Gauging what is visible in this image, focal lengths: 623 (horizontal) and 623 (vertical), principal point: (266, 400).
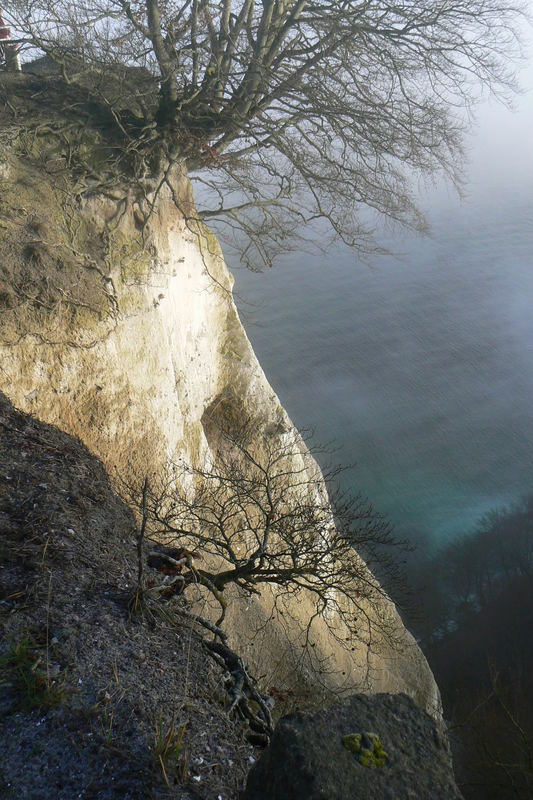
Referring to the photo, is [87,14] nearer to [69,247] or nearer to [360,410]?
[69,247]

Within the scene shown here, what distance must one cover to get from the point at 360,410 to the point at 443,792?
2582 cm

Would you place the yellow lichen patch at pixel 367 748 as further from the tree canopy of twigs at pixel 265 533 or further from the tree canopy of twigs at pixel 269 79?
the tree canopy of twigs at pixel 269 79

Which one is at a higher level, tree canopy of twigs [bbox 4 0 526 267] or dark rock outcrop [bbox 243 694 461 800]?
tree canopy of twigs [bbox 4 0 526 267]

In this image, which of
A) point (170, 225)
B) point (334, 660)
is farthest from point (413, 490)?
point (170, 225)

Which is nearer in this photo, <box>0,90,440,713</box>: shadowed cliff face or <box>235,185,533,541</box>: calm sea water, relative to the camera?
<box>0,90,440,713</box>: shadowed cliff face

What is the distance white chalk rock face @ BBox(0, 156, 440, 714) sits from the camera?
25.6ft

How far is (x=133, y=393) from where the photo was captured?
9094 mm

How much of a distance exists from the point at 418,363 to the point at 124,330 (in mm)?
24153

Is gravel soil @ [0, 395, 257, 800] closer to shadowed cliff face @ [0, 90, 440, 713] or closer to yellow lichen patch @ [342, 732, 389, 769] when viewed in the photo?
yellow lichen patch @ [342, 732, 389, 769]

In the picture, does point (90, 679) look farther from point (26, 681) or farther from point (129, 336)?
point (129, 336)

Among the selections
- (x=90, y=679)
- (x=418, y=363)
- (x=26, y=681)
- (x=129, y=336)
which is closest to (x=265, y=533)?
(x=90, y=679)

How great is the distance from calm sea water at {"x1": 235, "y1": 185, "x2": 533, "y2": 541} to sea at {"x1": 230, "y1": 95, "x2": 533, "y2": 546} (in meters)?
0.07

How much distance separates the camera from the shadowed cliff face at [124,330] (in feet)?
25.6

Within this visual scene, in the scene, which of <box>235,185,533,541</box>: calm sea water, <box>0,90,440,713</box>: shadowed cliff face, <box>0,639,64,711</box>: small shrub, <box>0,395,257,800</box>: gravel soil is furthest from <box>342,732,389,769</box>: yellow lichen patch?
<box>235,185,533,541</box>: calm sea water
